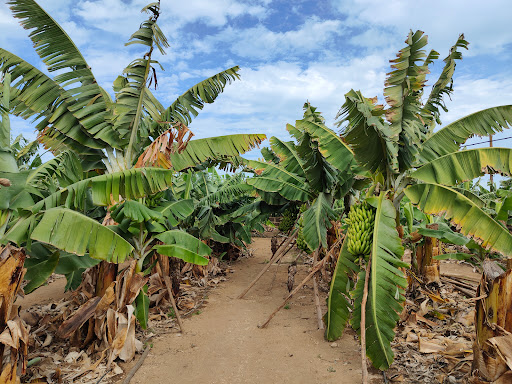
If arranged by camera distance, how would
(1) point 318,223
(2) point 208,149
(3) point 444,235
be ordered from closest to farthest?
(3) point 444,235 → (1) point 318,223 → (2) point 208,149

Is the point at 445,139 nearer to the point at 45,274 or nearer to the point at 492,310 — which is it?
the point at 492,310

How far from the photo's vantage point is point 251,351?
5621 mm

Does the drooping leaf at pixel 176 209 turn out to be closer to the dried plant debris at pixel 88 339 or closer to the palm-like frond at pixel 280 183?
the dried plant debris at pixel 88 339

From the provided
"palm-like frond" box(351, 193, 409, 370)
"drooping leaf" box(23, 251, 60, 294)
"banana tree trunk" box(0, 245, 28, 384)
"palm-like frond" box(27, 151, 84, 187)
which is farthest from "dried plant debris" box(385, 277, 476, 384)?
"palm-like frond" box(27, 151, 84, 187)

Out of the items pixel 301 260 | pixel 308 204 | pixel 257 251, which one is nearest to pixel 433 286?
pixel 308 204

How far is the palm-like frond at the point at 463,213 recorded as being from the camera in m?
4.37

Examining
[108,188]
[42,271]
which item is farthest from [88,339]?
[108,188]

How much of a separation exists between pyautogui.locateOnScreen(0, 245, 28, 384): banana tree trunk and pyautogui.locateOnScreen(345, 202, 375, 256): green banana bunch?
4.11 metres

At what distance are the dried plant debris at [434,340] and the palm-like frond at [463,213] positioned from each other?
88cm

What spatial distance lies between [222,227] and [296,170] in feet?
14.5

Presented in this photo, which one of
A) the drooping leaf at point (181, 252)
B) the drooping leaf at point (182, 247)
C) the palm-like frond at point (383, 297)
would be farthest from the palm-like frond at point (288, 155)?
the palm-like frond at point (383, 297)

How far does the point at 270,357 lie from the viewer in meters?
5.38

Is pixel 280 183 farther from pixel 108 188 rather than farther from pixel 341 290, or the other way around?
pixel 108 188

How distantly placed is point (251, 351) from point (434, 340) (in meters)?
2.83
